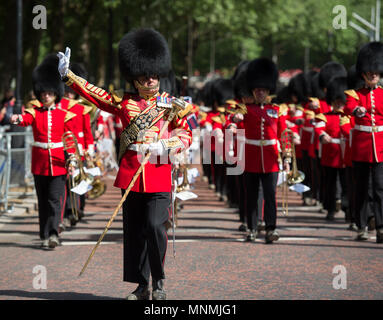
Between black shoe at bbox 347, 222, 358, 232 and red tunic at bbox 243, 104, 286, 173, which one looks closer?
red tunic at bbox 243, 104, 286, 173

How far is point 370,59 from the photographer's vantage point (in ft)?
32.3

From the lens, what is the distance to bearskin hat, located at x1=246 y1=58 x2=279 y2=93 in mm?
10023

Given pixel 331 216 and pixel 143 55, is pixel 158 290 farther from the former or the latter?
pixel 331 216

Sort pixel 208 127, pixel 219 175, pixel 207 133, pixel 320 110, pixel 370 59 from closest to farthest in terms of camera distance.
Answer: pixel 370 59 → pixel 320 110 → pixel 219 175 → pixel 207 133 → pixel 208 127

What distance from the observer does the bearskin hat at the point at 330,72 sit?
13.0 m

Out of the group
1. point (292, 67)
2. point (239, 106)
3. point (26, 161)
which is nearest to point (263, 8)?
point (26, 161)

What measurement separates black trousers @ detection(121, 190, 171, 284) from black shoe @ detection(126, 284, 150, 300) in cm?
4

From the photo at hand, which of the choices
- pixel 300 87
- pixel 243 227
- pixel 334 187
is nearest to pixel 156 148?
pixel 243 227

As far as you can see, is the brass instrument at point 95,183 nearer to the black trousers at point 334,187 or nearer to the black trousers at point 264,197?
the black trousers at point 264,197

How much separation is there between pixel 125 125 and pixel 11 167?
258 inches

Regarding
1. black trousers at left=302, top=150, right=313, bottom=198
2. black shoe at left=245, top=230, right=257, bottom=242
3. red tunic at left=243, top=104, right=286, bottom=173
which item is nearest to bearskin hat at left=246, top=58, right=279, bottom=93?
red tunic at left=243, top=104, right=286, bottom=173

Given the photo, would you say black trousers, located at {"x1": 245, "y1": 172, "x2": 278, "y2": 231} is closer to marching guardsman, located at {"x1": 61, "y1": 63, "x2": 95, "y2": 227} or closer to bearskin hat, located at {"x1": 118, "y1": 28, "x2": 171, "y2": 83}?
marching guardsman, located at {"x1": 61, "y1": 63, "x2": 95, "y2": 227}

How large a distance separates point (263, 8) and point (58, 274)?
29508 millimetres

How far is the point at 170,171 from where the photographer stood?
6.79 metres
